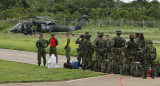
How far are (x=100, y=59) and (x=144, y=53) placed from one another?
2.54m

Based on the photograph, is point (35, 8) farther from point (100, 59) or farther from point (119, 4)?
point (100, 59)

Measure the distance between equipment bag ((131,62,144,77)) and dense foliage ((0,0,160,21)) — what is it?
5249cm

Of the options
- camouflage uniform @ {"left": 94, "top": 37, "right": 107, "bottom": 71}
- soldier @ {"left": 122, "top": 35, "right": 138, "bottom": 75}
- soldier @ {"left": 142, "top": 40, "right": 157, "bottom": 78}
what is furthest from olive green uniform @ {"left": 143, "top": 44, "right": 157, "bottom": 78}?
camouflage uniform @ {"left": 94, "top": 37, "right": 107, "bottom": 71}

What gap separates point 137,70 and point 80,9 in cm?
7112

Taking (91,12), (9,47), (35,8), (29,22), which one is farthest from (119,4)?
(9,47)

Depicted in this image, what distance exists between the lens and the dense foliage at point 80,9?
69.6 m

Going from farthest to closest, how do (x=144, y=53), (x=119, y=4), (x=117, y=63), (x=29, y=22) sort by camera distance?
(x=119, y=4), (x=29, y=22), (x=117, y=63), (x=144, y=53)

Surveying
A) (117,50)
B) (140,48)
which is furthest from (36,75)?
(140,48)

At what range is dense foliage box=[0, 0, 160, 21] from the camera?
69625 millimetres

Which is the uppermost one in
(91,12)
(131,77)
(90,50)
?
(91,12)

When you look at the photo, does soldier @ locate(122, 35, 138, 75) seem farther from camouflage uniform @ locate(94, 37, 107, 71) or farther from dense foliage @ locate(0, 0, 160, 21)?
dense foliage @ locate(0, 0, 160, 21)

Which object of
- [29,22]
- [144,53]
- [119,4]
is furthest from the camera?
[119,4]

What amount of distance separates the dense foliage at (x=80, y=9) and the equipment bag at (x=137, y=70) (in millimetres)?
52492

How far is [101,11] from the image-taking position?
7694 cm
